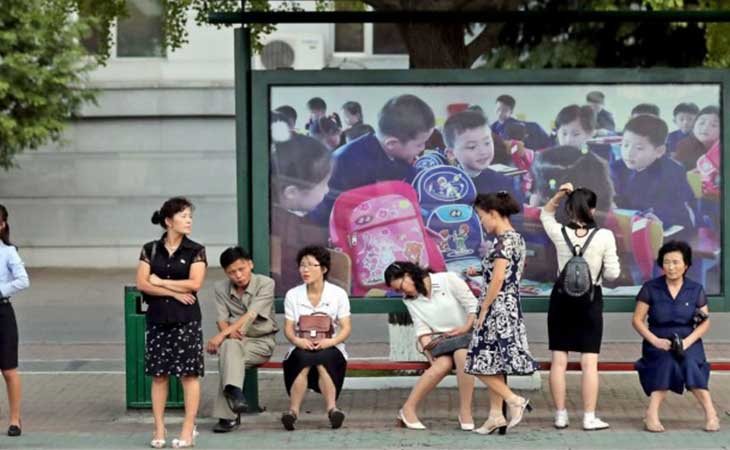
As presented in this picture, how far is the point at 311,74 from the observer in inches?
399

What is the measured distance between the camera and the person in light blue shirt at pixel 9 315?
9.34 m

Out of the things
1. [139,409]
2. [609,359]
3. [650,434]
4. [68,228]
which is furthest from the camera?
[68,228]

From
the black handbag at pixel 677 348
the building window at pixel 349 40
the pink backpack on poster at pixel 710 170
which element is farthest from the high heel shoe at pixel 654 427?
the building window at pixel 349 40

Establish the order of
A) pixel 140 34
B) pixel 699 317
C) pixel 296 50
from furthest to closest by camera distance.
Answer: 1. pixel 296 50
2. pixel 140 34
3. pixel 699 317

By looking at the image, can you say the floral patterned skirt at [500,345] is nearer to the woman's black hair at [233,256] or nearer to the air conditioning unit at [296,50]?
the woman's black hair at [233,256]

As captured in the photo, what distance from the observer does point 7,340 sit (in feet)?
30.8

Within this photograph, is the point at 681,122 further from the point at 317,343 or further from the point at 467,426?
the point at 317,343

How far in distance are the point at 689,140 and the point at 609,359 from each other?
137 inches

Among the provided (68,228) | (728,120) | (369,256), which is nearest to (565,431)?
(369,256)

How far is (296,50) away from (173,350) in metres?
15.3

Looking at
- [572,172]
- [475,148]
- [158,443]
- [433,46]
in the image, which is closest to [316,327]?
[158,443]

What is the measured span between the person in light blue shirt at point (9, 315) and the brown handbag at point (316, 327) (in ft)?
5.93

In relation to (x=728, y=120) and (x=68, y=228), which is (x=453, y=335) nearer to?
(x=728, y=120)

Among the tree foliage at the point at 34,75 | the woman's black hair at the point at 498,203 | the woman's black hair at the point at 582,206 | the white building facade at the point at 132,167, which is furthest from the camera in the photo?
the white building facade at the point at 132,167
